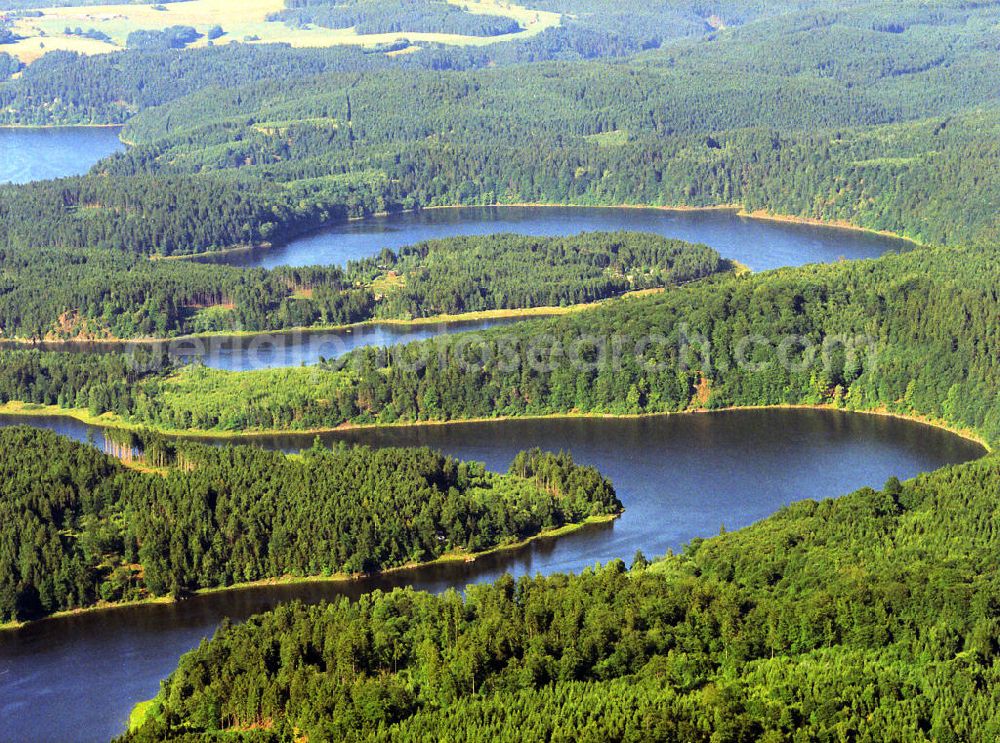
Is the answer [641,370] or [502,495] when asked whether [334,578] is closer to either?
[502,495]

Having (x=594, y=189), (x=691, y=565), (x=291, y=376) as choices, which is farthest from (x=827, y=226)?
(x=691, y=565)

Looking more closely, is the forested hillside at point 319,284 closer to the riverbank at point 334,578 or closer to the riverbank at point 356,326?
the riverbank at point 356,326

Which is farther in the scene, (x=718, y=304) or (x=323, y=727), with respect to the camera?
(x=718, y=304)

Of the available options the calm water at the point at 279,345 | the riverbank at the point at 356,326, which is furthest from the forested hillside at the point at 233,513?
the riverbank at the point at 356,326

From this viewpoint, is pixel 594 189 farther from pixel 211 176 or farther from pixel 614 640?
pixel 614 640

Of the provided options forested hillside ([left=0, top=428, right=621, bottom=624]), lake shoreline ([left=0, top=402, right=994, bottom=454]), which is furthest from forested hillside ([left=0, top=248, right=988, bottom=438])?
forested hillside ([left=0, top=428, right=621, bottom=624])

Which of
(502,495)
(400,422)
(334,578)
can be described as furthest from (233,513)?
(400,422)
